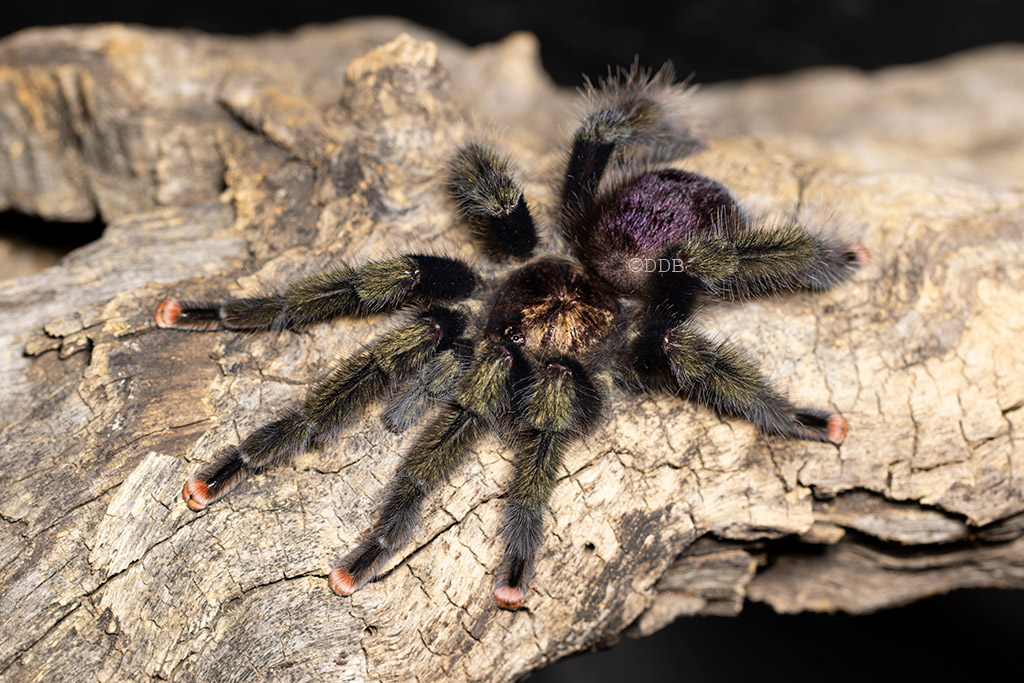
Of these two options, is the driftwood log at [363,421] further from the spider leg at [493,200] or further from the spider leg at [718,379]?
the spider leg at [493,200]

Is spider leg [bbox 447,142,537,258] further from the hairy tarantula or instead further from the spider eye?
the spider eye

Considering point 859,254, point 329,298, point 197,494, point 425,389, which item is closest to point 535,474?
point 425,389

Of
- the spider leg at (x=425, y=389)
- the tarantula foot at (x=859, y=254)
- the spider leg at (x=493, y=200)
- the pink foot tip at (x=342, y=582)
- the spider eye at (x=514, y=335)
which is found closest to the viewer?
the pink foot tip at (x=342, y=582)

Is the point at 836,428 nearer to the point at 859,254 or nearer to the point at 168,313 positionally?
the point at 859,254

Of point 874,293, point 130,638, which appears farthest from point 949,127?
point 130,638

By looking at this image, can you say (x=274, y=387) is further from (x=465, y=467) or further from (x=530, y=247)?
(x=530, y=247)

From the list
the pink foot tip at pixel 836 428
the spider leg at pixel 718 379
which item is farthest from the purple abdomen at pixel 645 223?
the pink foot tip at pixel 836 428

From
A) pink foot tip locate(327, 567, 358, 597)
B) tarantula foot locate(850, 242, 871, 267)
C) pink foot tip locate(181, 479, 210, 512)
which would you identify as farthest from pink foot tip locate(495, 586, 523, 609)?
tarantula foot locate(850, 242, 871, 267)
